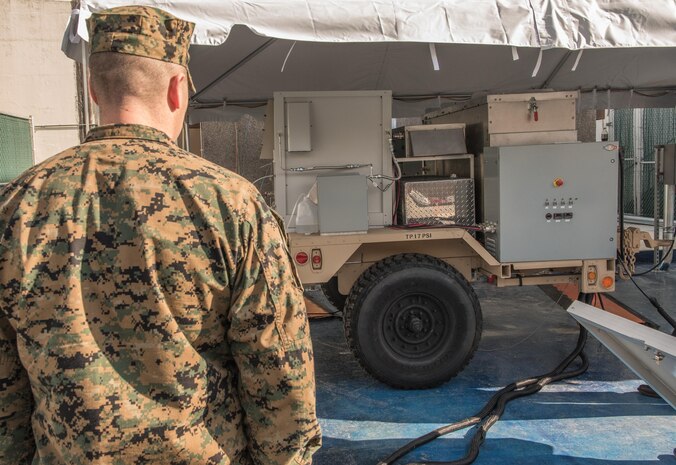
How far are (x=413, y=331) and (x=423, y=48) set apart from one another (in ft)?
10.2

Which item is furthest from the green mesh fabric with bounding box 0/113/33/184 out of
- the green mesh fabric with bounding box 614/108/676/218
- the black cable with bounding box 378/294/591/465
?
the green mesh fabric with bounding box 614/108/676/218

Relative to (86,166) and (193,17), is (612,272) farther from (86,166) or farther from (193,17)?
(86,166)

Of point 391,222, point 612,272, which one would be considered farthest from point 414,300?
point 612,272

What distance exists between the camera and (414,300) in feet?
15.0

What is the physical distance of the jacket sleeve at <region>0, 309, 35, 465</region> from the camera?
150cm

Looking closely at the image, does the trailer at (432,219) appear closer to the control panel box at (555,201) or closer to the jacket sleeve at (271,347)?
the control panel box at (555,201)

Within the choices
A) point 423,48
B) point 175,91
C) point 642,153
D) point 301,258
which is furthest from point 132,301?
A: point 642,153

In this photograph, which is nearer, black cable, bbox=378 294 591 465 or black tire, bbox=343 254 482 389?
black cable, bbox=378 294 591 465

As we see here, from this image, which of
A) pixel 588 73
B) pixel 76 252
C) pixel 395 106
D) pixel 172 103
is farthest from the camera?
pixel 395 106

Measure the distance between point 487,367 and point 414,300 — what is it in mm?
986

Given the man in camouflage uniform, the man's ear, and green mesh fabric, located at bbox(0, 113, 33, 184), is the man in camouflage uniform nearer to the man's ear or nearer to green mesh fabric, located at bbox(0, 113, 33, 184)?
the man's ear

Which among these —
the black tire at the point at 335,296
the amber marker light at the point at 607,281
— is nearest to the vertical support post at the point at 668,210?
the amber marker light at the point at 607,281

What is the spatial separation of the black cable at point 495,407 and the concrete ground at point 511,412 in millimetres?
48

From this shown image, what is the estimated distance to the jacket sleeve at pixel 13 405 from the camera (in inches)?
59.1
